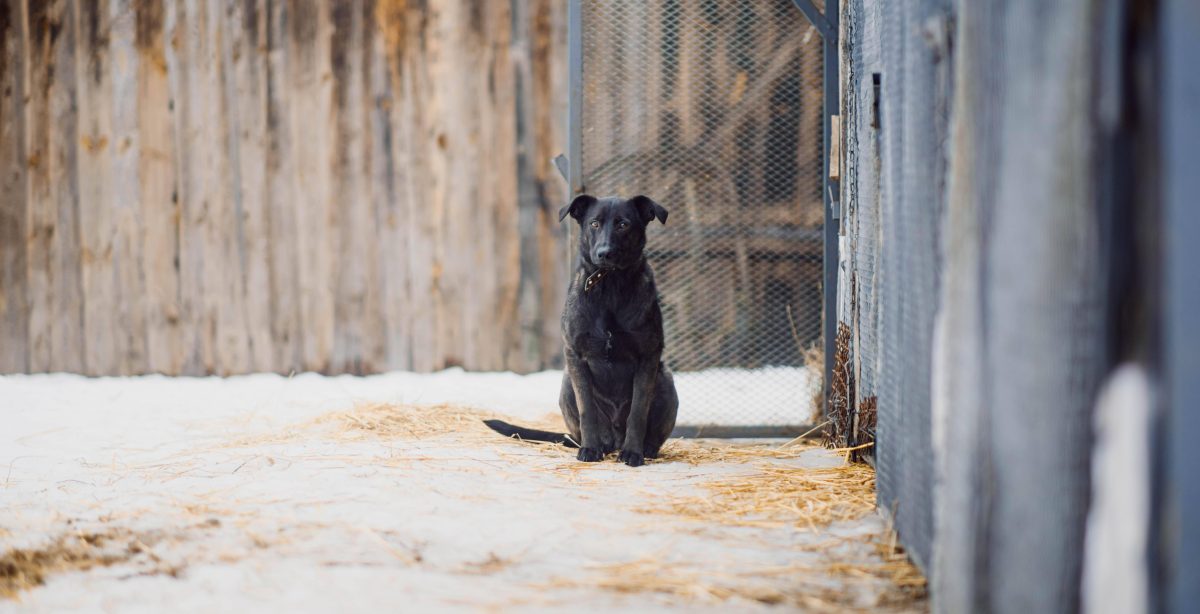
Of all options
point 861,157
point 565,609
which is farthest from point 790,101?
point 565,609

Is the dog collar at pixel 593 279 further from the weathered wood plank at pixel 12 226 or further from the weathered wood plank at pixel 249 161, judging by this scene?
the weathered wood plank at pixel 12 226

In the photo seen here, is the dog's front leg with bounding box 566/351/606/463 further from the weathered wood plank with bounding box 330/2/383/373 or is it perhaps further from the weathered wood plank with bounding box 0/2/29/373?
the weathered wood plank with bounding box 0/2/29/373

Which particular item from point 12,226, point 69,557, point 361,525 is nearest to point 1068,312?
point 361,525

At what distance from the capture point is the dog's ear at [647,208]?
15.4ft

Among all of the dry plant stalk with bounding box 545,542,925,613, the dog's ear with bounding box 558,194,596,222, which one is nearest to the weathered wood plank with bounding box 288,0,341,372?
the dog's ear with bounding box 558,194,596,222

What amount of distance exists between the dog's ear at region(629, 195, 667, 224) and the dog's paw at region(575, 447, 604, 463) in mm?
1054

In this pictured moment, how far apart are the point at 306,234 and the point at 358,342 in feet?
2.55

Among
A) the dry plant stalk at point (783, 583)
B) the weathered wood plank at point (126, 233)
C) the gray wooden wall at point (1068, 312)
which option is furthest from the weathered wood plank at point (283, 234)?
the gray wooden wall at point (1068, 312)

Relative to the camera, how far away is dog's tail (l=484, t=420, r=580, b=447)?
5.07 metres

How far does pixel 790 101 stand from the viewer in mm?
5477

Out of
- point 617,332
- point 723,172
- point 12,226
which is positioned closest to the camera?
point 617,332

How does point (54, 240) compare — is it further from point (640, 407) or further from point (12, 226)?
point (640, 407)

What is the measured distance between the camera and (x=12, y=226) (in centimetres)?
693

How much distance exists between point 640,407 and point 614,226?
0.81m
